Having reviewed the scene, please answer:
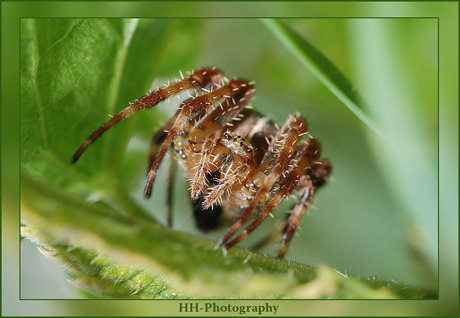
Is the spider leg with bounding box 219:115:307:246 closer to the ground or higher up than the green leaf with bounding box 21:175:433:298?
higher up

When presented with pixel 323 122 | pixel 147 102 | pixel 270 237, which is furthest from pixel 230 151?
pixel 323 122

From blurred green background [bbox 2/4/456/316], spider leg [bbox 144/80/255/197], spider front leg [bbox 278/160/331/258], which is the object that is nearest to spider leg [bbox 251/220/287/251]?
blurred green background [bbox 2/4/456/316]

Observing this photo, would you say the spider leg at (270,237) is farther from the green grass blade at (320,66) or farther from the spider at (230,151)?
the green grass blade at (320,66)

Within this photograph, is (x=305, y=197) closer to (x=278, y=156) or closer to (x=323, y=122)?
(x=278, y=156)

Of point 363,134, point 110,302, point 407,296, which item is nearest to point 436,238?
point 407,296

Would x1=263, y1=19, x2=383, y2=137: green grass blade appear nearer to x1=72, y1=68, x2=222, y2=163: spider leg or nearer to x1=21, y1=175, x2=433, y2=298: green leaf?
x1=72, y1=68, x2=222, y2=163: spider leg

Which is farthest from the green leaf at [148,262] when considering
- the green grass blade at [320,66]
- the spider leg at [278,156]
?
the green grass blade at [320,66]
